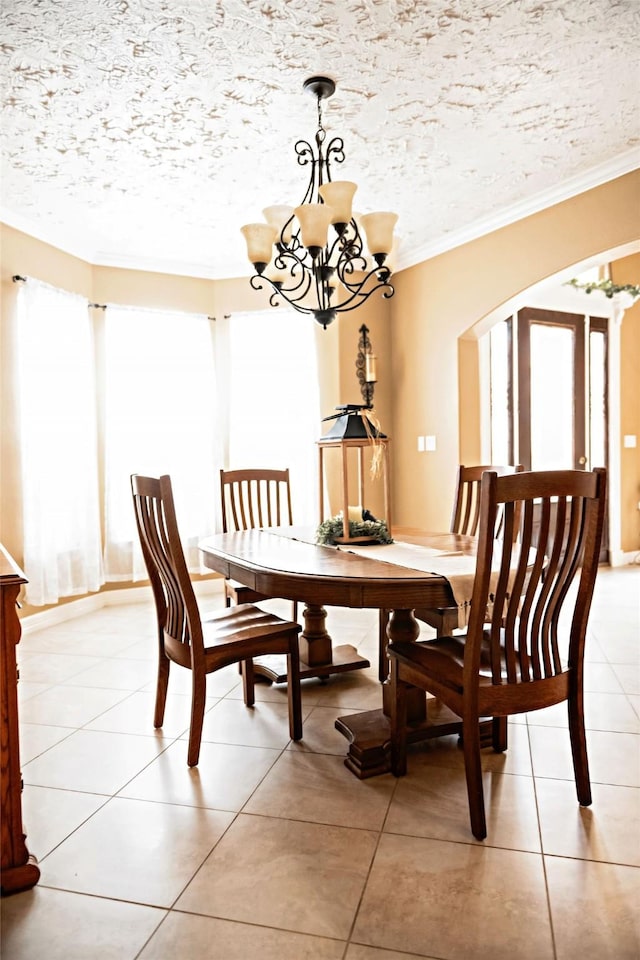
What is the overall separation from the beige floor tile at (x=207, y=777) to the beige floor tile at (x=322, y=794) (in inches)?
2.1

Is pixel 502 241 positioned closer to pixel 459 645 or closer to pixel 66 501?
pixel 459 645

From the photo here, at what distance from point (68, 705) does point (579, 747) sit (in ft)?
6.96

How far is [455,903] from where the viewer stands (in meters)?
1.50

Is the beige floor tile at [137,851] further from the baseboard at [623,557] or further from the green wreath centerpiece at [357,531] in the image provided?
the baseboard at [623,557]

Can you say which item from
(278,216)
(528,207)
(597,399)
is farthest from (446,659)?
(597,399)

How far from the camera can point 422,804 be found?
75.9 inches

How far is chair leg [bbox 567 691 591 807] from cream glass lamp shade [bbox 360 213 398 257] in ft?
5.83

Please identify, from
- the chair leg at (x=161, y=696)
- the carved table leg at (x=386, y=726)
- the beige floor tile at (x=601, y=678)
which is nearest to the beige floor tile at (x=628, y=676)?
the beige floor tile at (x=601, y=678)

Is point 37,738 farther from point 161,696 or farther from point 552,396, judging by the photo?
point 552,396

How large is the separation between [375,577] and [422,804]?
727 mm

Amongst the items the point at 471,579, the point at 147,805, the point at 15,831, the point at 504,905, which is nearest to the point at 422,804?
the point at 504,905

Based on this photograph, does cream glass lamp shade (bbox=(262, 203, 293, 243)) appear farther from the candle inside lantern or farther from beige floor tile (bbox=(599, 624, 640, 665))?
beige floor tile (bbox=(599, 624, 640, 665))

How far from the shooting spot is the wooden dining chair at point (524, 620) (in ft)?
5.54

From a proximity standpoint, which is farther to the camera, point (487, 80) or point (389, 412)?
point (389, 412)
